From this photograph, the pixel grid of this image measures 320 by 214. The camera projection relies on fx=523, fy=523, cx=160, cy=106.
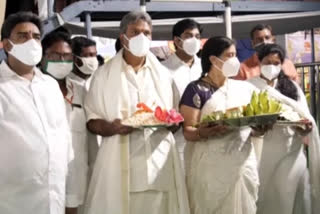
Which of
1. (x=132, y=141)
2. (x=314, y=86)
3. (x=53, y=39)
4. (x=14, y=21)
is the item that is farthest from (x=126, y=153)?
(x=314, y=86)

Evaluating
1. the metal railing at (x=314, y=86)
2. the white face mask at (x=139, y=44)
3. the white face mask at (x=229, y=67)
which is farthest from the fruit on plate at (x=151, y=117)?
the metal railing at (x=314, y=86)

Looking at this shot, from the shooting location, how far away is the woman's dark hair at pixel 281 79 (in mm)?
3811

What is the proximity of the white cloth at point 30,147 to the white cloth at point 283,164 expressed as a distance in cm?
164

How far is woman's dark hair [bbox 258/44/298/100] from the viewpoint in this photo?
3.81m

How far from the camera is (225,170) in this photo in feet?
10.6

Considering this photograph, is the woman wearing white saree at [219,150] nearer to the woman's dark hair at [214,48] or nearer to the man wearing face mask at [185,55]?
the woman's dark hair at [214,48]

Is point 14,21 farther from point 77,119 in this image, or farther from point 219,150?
point 219,150

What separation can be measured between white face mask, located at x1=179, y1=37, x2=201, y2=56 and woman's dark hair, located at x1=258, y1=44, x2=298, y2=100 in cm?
47

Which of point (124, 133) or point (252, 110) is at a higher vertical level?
point (252, 110)

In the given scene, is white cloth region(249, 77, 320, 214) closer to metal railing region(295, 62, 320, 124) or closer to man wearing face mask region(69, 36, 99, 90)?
man wearing face mask region(69, 36, 99, 90)

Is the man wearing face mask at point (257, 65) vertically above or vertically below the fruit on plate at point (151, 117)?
above

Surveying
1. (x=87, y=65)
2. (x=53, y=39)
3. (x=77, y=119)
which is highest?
(x=53, y=39)

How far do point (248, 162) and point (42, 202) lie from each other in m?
1.29

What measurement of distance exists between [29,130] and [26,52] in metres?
0.41
